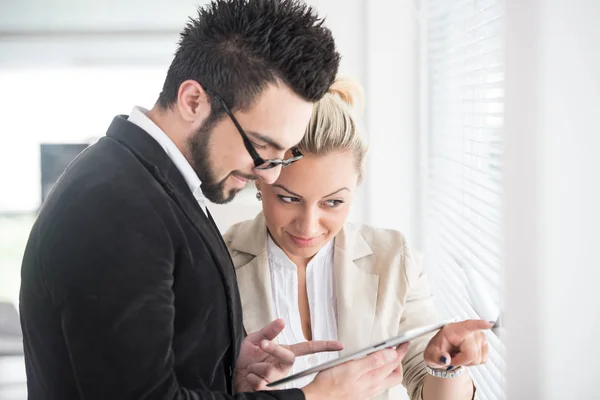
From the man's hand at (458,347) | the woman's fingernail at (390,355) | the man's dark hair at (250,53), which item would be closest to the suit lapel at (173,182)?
the man's dark hair at (250,53)

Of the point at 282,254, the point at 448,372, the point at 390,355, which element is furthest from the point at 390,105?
the point at 390,355

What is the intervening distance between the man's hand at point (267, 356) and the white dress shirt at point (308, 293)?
0.33 metres

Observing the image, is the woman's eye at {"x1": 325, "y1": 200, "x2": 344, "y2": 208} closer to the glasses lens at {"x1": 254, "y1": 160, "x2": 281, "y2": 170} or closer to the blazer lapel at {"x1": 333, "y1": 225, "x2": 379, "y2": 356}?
the blazer lapel at {"x1": 333, "y1": 225, "x2": 379, "y2": 356}

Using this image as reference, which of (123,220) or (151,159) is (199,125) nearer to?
(151,159)

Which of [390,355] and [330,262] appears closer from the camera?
[390,355]

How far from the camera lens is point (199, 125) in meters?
1.32

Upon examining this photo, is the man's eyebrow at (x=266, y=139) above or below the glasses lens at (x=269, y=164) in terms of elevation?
above

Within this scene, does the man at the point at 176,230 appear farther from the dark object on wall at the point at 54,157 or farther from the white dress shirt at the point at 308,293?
the dark object on wall at the point at 54,157

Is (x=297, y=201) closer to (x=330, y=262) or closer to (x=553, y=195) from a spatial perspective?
(x=330, y=262)

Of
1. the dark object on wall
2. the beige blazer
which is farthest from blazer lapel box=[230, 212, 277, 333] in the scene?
the dark object on wall

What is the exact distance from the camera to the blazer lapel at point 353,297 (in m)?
1.97

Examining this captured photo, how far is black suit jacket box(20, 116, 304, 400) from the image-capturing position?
1.10m

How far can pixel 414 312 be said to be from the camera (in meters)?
2.03

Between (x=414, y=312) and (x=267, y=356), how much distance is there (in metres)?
0.54
